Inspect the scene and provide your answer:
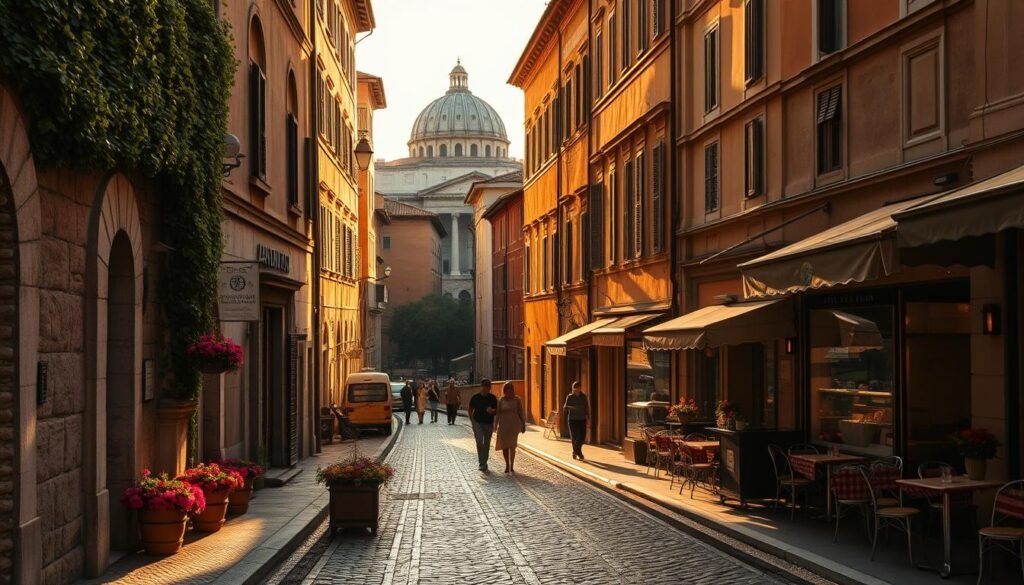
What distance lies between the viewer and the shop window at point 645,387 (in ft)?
83.9

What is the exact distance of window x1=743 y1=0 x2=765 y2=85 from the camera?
20438mm

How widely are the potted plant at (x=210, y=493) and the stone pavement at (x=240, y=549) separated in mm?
126

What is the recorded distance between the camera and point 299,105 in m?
27.2

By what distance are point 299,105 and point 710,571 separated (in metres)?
17.5

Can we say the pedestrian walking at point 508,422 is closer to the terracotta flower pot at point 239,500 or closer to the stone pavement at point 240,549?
the stone pavement at point 240,549

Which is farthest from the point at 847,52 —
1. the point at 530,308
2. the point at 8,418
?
the point at 530,308

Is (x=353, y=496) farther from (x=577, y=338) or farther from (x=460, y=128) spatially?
(x=460, y=128)

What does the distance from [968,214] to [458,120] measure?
17362 cm

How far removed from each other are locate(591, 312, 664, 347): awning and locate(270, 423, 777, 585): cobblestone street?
15.6 ft

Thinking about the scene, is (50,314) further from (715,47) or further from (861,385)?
(715,47)

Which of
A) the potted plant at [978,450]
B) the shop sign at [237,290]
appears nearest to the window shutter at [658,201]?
the shop sign at [237,290]

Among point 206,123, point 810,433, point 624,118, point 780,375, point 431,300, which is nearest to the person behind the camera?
point 206,123

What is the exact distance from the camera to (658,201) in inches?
1041

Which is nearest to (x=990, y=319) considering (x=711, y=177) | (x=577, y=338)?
(x=711, y=177)
